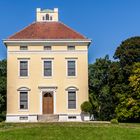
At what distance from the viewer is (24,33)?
173ft

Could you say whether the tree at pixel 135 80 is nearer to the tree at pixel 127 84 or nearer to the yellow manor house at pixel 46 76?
the tree at pixel 127 84

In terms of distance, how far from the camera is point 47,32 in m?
53.0

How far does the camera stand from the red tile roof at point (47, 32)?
171ft

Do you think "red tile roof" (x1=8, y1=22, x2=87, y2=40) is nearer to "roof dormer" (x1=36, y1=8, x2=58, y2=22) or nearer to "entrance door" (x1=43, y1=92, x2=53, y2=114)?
"roof dormer" (x1=36, y1=8, x2=58, y2=22)

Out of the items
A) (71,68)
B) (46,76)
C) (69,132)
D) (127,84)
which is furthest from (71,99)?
(69,132)

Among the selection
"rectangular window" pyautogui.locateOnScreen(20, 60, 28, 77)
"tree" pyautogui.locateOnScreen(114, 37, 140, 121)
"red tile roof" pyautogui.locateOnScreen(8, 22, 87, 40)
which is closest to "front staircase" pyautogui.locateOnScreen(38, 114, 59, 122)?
"rectangular window" pyautogui.locateOnScreen(20, 60, 28, 77)

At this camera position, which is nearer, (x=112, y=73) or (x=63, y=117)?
(x=63, y=117)

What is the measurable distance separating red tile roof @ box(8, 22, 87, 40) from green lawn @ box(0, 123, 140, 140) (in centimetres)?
1589

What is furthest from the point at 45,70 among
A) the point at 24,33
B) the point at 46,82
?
the point at 24,33

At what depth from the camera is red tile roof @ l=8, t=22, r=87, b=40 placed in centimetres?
5200

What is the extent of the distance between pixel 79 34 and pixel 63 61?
11.3 ft

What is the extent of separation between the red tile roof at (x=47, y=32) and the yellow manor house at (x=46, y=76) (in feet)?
1.06

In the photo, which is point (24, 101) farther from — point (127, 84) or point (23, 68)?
point (127, 84)

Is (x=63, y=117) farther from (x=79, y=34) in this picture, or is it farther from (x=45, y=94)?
(x=79, y=34)
